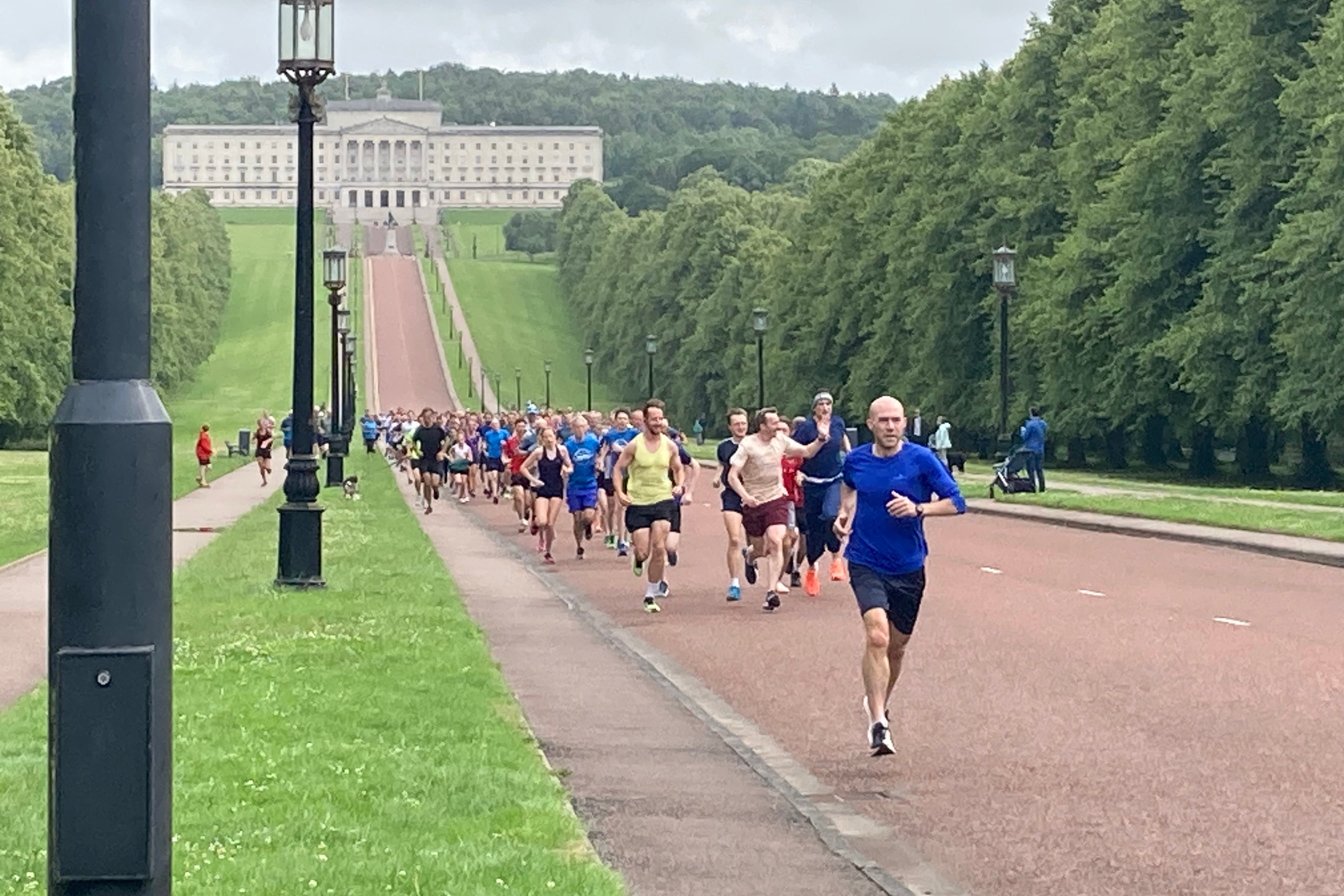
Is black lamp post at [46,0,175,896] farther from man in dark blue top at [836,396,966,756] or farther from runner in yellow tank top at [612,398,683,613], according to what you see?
runner in yellow tank top at [612,398,683,613]

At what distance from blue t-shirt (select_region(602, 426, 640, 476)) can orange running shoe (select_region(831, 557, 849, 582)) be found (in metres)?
4.07

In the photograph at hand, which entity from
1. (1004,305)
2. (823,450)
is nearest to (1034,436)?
(1004,305)

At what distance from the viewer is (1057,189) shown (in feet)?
219

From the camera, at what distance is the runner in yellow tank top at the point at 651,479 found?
2164 cm

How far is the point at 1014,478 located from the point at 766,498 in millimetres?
23573

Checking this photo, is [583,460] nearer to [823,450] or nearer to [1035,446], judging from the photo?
[823,450]

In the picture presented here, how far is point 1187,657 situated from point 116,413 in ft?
38.7

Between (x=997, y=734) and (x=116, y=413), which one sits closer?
(x=116, y=413)

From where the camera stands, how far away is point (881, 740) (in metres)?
11.4

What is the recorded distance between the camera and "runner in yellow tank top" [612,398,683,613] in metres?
21.6

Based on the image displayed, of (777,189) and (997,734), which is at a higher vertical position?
(777,189)

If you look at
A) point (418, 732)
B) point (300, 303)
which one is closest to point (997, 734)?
point (418, 732)

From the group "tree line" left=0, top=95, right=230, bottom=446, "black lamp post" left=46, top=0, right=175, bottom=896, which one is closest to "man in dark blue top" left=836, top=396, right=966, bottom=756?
"black lamp post" left=46, top=0, right=175, bottom=896

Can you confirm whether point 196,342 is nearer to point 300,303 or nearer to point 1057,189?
point 1057,189
